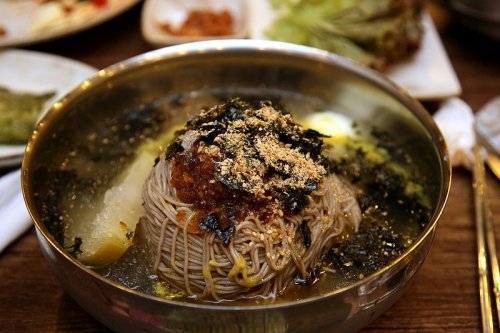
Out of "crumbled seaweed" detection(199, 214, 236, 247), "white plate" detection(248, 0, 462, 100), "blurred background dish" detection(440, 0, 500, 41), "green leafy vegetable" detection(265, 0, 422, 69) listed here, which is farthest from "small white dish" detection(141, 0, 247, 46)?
"crumbled seaweed" detection(199, 214, 236, 247)

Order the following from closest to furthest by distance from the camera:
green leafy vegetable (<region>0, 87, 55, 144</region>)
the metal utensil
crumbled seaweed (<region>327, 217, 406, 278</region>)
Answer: crumbled seaweed (<region>327, 217, 406, 278</region>)
the metal utensil
green leafy vegetable (<region>0, 87, 55, 144</region>)

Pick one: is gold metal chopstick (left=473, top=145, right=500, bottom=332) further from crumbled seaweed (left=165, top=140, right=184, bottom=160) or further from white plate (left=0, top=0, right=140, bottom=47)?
white plate (left=0, top=0, right=140, bottom=47)

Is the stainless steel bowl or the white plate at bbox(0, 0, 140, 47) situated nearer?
the stainless steel bowl

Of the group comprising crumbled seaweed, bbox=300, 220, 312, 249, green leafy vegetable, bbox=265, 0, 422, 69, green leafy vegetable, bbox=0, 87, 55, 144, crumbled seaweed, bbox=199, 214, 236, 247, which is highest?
crumbled seaweed, bbox=199, 214, 236, 247

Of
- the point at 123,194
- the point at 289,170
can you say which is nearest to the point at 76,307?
the point at 123,194

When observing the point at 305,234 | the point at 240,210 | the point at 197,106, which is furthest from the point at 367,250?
the point at 197,106

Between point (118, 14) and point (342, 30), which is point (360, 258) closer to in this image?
point (342, 30)

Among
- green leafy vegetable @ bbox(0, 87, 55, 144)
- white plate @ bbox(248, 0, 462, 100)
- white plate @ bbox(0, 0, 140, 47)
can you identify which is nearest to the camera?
green leafy vegetable @ bbox(0, 87, 55, 144)

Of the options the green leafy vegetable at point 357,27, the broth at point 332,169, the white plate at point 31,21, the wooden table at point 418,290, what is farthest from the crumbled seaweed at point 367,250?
the white plate at point 31,21
